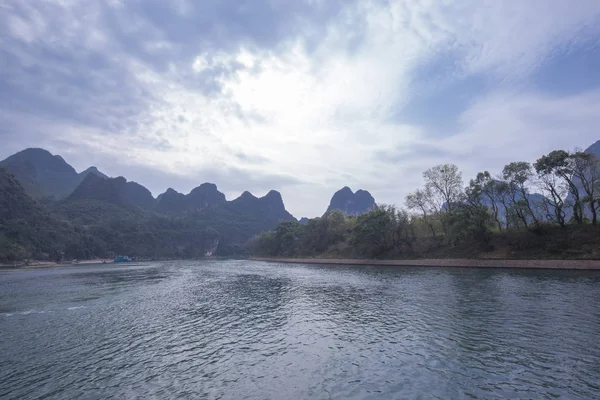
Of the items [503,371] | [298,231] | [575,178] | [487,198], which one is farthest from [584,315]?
[298,231]

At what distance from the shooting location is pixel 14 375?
472 inches

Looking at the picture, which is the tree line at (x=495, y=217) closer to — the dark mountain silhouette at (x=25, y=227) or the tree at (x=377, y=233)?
the tree at (x=377, y=233)

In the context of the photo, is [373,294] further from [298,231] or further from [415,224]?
[298,231]

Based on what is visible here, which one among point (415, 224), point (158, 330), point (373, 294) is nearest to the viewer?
point (158, 330)

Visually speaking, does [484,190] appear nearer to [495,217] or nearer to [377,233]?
[495,217]

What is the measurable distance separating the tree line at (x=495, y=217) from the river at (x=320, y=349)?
28.1m

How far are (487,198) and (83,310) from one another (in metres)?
67.5

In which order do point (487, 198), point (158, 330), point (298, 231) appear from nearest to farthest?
point (158, 330), point (487, 198), point (298, 231)

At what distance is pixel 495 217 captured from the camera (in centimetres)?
6094

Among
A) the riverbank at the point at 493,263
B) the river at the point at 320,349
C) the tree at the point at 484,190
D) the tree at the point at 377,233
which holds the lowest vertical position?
the river at the point at 320,349

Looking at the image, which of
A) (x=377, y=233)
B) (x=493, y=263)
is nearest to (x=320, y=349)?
(x=493, y=263)

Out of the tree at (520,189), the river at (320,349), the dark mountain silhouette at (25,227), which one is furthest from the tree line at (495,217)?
the dark mountain silhouette at (25,227)

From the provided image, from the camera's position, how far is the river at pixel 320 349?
32.9 feet

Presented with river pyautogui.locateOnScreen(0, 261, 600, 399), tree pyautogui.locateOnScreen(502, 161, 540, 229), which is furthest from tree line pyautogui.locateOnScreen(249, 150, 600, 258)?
river pyautogui.locateOnScreen(0, 261, 600, 399)
